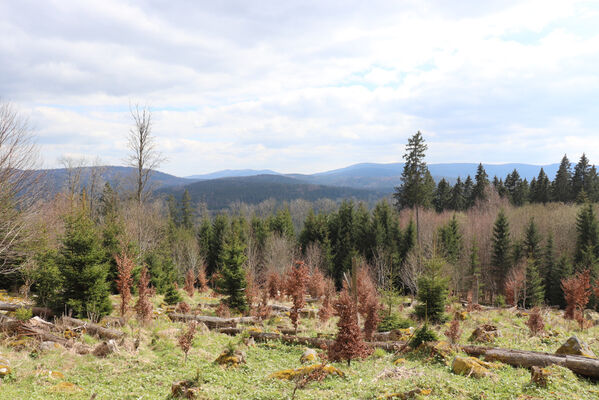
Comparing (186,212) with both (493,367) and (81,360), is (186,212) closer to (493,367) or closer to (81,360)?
(81,360)

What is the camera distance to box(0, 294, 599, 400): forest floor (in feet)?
26.1

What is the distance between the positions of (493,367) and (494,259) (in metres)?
35.0

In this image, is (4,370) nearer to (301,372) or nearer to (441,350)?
(301,372)

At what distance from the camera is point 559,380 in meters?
8.54

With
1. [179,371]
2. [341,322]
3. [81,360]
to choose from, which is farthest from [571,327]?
[81,360]

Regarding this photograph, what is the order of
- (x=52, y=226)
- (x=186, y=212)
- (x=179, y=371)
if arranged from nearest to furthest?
(x=179, y=371) < (x=52, y=226) < (x=186, y=212)

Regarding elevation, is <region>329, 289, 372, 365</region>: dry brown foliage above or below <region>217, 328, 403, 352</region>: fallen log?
above

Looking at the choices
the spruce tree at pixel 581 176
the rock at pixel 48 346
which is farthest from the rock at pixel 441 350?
the spruce tree at pixel 581 176

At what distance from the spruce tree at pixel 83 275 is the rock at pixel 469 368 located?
44.7 ft

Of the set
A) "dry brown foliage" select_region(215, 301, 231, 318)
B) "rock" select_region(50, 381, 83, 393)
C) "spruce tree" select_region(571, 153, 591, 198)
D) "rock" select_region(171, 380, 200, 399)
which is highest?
"spruce tree" select_region(571, 153, 591, 198)

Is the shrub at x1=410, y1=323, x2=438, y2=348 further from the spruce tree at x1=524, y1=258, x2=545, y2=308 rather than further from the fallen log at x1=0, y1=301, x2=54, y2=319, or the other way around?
the spruce tree at x1=524, y1=258, x2=545, y2=308

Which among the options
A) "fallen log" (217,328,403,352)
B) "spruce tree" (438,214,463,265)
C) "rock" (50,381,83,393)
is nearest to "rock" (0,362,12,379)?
"rock" (50,381,83,393)

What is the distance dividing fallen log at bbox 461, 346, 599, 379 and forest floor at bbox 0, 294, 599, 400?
0.34 metres

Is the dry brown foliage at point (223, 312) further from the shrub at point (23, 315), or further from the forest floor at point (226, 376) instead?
the shrub at point (23, 315)
